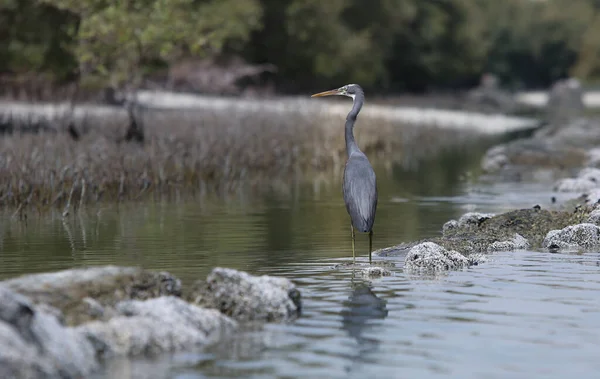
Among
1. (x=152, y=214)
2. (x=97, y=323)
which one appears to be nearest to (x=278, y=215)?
(x=152, y=214)

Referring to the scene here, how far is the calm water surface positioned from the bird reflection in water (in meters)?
0.02

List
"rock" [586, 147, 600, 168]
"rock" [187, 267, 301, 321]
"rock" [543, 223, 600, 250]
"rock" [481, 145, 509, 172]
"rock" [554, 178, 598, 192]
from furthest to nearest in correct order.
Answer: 1. "rock" [481, 145, 509, 172]
2. "rock" [586, 147, 600, 168]
3. "rock" [554, 178, 598, 192]
4. "rock" [543, 223, 600, 250]
5. "rock" [187, 267, 301, 321]

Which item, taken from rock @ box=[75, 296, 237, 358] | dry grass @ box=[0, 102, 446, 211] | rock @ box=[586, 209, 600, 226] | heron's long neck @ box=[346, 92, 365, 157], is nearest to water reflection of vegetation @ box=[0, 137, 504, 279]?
dry grass @ box=[0, 102, 446, 211]

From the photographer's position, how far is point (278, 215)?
21.2 meters

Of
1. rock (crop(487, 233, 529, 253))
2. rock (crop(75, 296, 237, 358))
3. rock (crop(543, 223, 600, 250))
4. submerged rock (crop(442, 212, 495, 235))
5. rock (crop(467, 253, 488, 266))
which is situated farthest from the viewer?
submerged rock (crop(442, 212, 495, 235))

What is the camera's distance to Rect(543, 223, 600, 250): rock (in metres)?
16.1

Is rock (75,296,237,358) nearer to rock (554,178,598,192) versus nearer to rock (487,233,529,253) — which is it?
rock (487,233,529,253)

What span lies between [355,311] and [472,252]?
156 inches

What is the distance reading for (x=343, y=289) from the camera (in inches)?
506

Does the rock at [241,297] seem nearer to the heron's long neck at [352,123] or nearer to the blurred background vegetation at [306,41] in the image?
the heron's long neck at [352,123]

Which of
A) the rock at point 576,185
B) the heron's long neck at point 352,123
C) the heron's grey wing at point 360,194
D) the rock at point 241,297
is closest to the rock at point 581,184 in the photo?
the rock at point 576,185

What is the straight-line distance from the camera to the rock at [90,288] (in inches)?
400

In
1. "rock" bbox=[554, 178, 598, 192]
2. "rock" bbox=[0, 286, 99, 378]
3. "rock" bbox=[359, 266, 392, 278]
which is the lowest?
"rock" bbox=[0, 286, 99, 378]

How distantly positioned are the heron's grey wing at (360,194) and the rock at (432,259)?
573 millimetres
